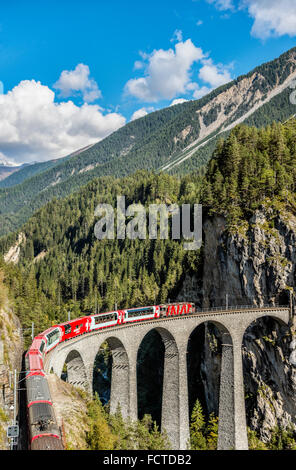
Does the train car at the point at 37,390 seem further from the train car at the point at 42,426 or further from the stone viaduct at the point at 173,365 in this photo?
the stone viaduct at the point at 173,365

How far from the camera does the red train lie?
18797mm

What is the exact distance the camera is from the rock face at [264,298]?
52.8m

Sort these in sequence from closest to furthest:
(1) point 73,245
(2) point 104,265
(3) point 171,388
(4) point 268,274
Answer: (3) point 171,388
(4) point 268,274
(2) point 104,265
(1) point 73,245

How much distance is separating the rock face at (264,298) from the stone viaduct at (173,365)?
15.8 feet

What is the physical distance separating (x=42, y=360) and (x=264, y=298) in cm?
3888

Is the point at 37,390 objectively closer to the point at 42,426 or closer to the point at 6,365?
the point at 42,426

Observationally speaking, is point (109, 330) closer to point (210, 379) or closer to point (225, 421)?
point (225, 421)

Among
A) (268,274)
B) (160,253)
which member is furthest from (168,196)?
(268,274)

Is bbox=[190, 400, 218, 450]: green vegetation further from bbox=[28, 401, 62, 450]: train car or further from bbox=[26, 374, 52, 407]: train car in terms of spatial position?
bbox=[28, 401, 62, 450]: train car

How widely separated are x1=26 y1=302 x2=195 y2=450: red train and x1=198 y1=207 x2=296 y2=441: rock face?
11612mm

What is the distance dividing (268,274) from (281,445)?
25283mm

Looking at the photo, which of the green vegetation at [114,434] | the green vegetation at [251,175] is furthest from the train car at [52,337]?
the green vegetation at [251,175]

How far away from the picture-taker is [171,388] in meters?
44.8

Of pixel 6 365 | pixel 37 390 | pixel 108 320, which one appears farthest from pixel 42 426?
pixel 108 320
